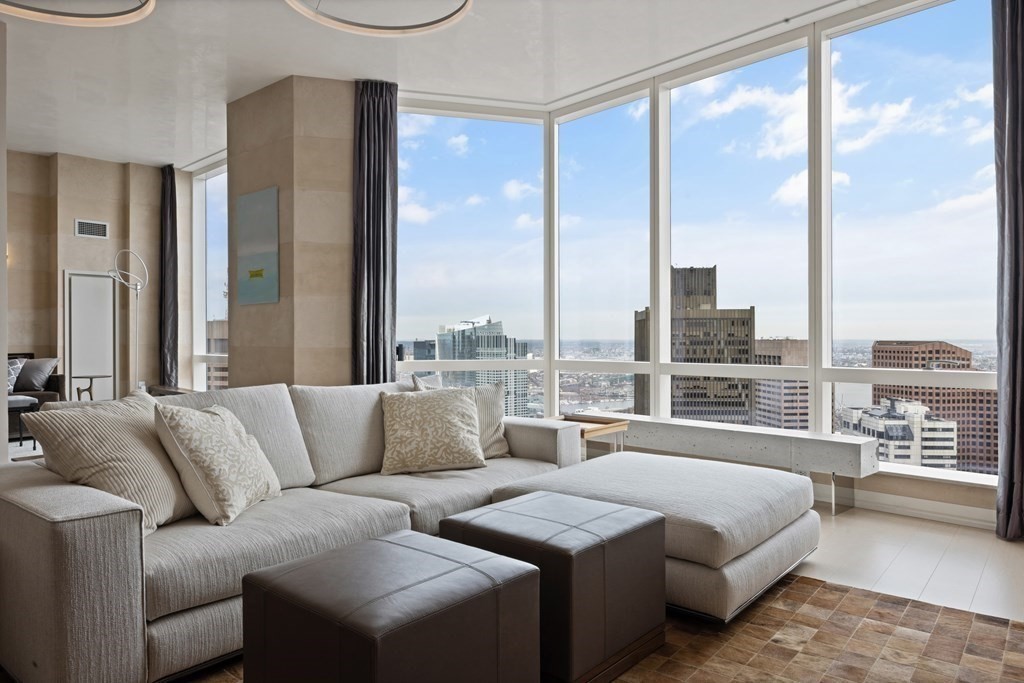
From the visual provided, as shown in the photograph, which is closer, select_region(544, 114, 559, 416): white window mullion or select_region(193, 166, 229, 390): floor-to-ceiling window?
select_region(544, 114, 559, 416): white window mullion

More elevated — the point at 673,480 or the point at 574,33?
the point at 574,33

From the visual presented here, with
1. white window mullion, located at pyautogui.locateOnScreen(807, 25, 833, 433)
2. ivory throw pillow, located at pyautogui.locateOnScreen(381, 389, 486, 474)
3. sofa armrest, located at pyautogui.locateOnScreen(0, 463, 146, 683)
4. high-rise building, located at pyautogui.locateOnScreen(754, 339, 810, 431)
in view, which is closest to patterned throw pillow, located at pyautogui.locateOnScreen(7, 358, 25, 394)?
ivory throw pillow, located at pyautogui.locateOnScreen(381, 389, 486, 474)

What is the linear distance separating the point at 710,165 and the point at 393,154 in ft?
7.35

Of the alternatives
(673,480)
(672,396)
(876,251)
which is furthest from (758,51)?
(673,480)

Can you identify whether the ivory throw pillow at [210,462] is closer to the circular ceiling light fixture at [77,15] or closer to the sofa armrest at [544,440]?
the sofa armrest at [544,440]

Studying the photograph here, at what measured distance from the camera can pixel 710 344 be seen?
4.75 metres

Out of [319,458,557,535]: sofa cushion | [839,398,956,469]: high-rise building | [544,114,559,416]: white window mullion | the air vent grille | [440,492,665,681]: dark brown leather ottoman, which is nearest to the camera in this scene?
[440,492,665,681]: dark brown leather ottoman

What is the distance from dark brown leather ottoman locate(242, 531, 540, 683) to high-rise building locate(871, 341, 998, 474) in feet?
9.84

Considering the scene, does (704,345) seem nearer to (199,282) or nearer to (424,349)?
(424,349)

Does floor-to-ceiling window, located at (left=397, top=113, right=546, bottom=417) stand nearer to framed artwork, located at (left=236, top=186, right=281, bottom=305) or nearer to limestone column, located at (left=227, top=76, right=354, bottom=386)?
limestone column, located at (left=227, top=76, right=354, bottom=386)

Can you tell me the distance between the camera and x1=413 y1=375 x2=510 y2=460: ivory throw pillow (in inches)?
141

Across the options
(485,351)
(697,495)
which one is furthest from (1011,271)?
(485,351)

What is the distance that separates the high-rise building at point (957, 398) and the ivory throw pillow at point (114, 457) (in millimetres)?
3635

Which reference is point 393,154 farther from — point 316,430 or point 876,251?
point 876,251
